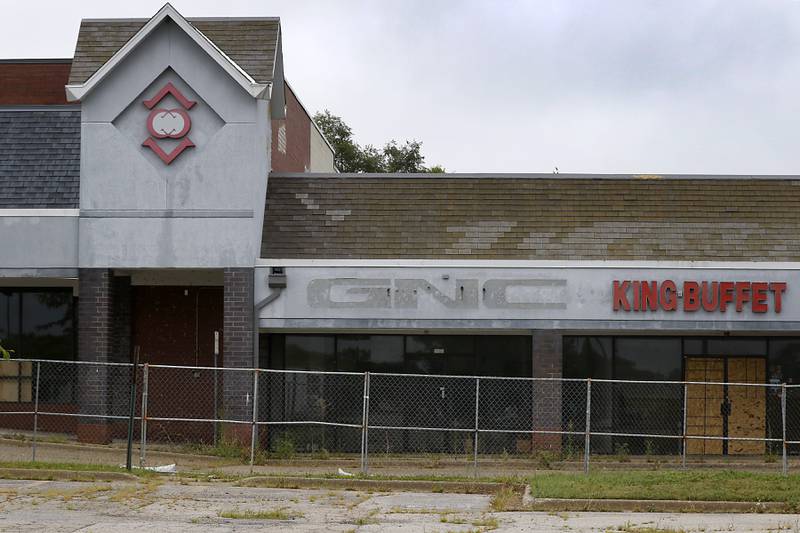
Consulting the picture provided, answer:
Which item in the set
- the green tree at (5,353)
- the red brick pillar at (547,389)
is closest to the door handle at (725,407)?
the red brick pillar at (547,389)

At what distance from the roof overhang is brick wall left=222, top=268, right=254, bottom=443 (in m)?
3.87

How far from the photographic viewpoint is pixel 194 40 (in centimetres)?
2589

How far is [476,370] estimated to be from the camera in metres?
27.1

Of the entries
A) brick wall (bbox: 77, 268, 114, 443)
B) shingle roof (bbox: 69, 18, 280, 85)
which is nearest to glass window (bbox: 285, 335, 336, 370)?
brick wall (bbox: 77, 268, 114, 443)

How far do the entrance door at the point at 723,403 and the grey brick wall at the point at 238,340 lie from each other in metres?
9.68

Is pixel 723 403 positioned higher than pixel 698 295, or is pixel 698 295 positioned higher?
pixel 698 295

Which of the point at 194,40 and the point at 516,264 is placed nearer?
the point at 516,264

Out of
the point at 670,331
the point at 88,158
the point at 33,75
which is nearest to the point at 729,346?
the point at 670,331

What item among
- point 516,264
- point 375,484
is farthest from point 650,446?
point 375,484

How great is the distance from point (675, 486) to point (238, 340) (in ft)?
33.6

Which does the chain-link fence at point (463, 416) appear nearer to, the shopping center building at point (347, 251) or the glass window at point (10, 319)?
the shopping center building at point (347, 251)

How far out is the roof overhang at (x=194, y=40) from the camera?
25.6 metres

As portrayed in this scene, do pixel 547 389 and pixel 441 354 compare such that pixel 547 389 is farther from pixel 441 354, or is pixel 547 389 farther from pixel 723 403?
pixel 723 403

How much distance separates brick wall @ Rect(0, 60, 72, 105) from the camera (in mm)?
31547
